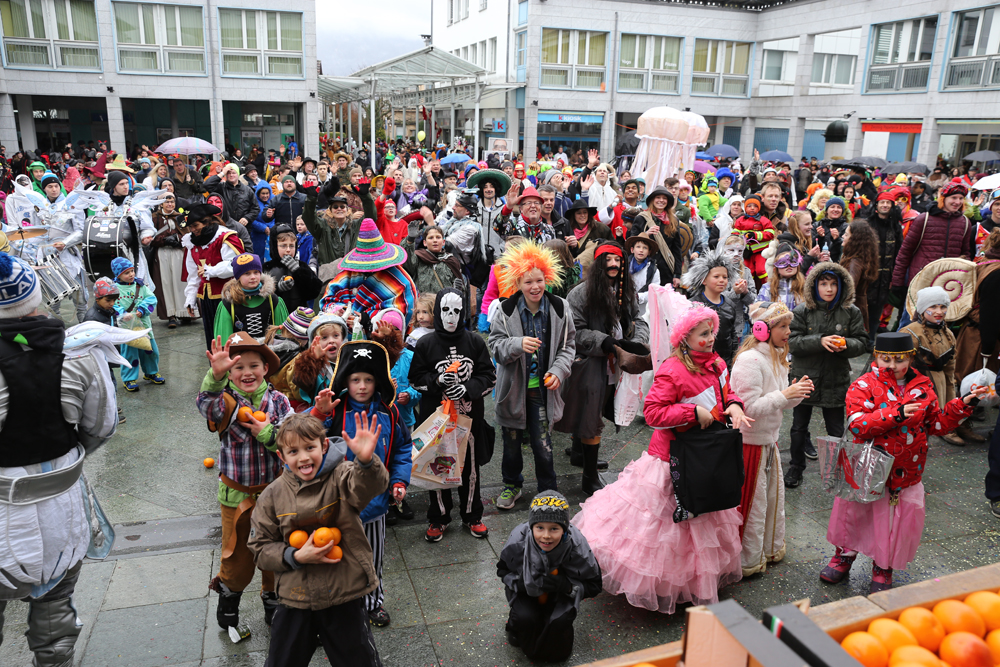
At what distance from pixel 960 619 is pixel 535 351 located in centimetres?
312

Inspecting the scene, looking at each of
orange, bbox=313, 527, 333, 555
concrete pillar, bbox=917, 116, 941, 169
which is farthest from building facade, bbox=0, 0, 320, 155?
orange, bbox=313, 527, 333, 555

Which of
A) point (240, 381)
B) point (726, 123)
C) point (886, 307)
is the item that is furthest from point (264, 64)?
point (240, 381)

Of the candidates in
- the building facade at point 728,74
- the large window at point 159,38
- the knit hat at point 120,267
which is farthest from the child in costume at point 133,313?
the building facade at point 728,74

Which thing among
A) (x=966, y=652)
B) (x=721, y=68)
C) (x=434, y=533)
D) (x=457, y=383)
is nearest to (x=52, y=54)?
(x=457, y=383)

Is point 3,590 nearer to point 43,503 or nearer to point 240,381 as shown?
point 43,503

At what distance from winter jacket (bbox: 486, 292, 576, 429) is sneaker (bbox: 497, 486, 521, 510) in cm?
57

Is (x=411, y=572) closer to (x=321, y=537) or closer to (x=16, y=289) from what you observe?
(x=321, y=537)

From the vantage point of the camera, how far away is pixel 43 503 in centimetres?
313

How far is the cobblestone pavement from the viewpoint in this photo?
373cm

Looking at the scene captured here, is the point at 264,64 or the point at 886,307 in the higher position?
the point at 264,64

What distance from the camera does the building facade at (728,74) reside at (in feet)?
87.8

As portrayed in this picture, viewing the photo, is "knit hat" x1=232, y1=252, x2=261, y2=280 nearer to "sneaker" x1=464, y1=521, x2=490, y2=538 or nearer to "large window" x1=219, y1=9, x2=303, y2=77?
"sneaker" x1=464, y1=521, x2=490, y2=538

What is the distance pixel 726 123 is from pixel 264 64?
23638 millimetres

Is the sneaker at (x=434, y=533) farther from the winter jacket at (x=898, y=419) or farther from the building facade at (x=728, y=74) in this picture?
the building facade at (x=728, y=74)
